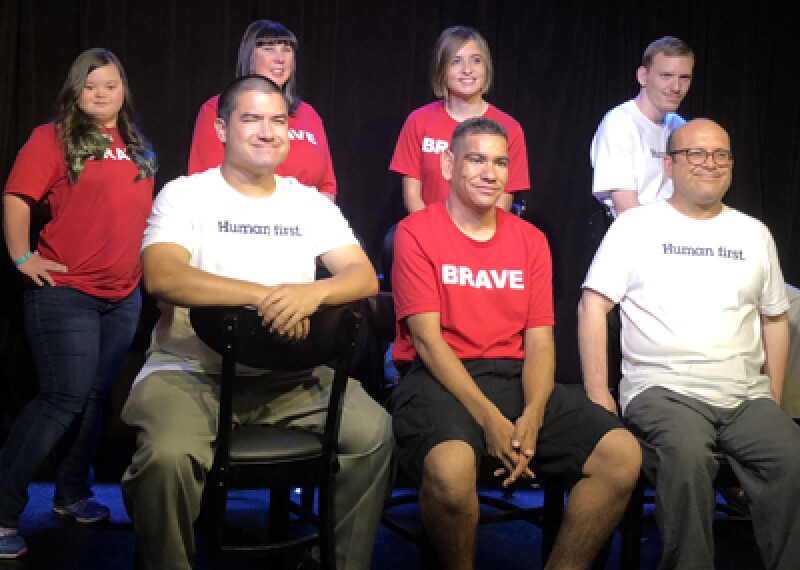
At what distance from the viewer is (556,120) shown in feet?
15.8

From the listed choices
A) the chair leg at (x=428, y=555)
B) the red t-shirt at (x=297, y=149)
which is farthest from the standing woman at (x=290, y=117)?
the chair leg at (x=428, y=555)

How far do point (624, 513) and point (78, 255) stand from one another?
211cm

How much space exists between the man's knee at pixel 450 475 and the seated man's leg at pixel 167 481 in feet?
2.01

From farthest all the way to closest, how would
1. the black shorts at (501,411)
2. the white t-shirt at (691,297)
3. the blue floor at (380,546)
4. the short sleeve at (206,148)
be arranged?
the short sleeve at (206,148) < the blue floor at (380,546) < the white t-shirt at (691,297) < the black shorts at (501,411)

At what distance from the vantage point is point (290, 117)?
3.85 metres

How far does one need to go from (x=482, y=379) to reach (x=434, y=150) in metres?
1.34

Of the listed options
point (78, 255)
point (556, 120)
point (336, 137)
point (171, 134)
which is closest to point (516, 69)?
point (556, 120)

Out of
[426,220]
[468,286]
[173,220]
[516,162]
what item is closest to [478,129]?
[426,220]

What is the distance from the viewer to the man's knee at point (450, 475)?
8.71ft

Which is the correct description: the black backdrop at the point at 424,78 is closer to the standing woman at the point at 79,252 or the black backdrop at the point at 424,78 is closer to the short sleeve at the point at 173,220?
the standing woman at the point at 79,252

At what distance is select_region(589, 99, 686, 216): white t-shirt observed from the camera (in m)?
4.04

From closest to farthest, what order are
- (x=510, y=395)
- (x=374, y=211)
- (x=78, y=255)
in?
(x=510, y=395)
(x=78, y=255)
(x=374, y=211)

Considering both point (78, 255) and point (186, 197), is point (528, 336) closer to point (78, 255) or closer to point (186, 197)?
point (186, 197)

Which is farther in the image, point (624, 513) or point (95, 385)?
point (95, 385)
